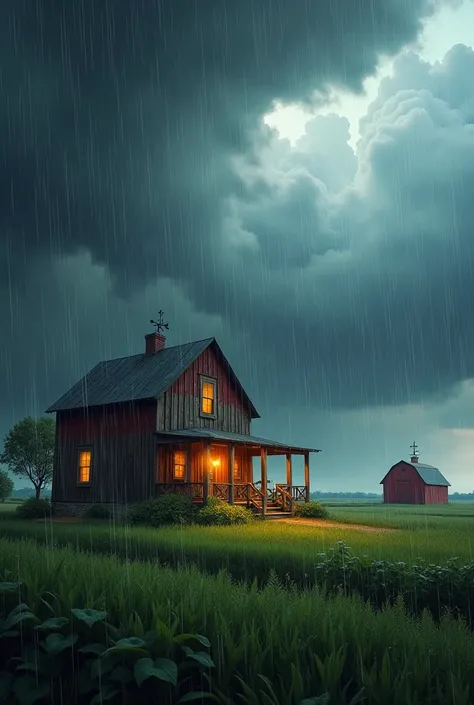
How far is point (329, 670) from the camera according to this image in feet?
13.2

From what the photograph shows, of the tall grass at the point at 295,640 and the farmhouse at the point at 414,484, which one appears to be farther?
the farmhouse at the point at 414,484

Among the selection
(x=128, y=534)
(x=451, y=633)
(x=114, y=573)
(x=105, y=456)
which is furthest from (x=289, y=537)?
(x=105, y=456)


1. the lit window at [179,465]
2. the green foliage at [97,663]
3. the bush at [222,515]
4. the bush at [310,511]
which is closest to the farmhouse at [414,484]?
the bush at [310,511]

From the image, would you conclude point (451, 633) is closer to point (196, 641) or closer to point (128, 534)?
point (196, 641)

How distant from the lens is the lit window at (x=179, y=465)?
31438 millimetres

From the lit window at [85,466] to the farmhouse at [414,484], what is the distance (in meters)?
42.9

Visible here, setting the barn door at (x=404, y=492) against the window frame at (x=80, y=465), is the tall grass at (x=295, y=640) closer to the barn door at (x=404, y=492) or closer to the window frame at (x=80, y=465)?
the window frame at (x=80, y=465)

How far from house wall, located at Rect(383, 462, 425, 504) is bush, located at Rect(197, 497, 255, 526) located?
143 ft

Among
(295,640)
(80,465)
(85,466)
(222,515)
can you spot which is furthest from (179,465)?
(295,640)

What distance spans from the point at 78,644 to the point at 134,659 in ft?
3.75

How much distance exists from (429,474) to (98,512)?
4788 centimetres

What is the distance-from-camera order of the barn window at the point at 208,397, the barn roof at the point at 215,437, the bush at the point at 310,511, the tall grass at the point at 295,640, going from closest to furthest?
the tall grass at the point at 295,640
the barn roof at the point at 215,437
the bush at the point at 310,511
the barn window at the point at 208,397

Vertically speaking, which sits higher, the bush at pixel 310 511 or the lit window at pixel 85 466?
the lit window at pixel 85 466

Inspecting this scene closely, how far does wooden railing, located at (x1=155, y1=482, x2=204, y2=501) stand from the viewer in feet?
92.9
